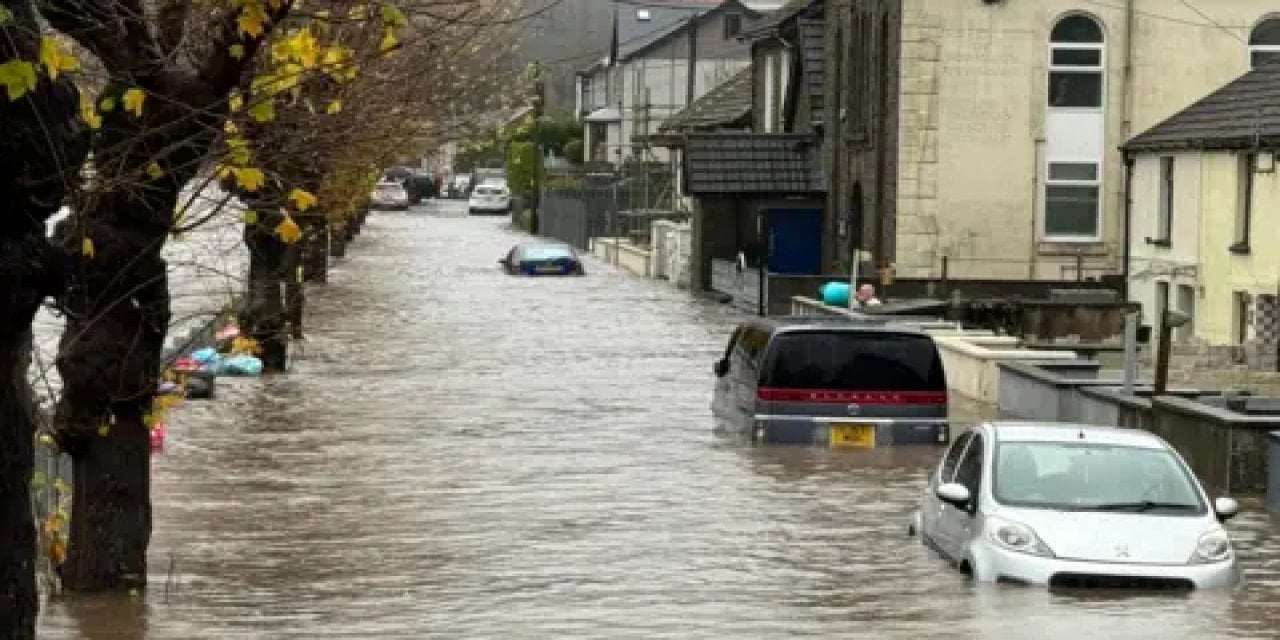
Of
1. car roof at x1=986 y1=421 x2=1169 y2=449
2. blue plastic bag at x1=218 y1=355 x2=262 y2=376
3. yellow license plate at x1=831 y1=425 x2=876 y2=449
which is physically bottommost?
blue plastic bag at x1=218 y1=355 x2=262 y2=376

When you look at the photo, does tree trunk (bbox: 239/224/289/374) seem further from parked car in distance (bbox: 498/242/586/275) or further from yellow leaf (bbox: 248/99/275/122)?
parked car in distance (bbox: 498/242/586/275)

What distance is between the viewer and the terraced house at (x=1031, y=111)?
159 ft

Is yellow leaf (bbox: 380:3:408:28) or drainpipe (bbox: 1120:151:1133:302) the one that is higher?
yellow leaf (bbox: 380:3:408:28)

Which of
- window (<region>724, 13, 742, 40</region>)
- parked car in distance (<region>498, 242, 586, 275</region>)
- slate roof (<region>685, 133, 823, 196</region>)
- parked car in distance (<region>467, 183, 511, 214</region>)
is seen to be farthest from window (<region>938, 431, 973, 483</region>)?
parked car in distance (<region>467, 183, 511, 214</region>)

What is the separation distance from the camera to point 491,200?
12206 cm

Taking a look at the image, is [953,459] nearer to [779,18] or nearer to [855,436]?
[855,436]

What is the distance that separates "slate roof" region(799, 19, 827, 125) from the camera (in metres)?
58.2

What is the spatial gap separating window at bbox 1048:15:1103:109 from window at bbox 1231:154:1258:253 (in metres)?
11.8

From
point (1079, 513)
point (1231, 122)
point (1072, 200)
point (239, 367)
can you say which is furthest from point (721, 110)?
point (1079, 513)

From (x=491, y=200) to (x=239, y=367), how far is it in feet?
281

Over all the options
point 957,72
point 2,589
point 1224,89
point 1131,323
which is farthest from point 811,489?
point 957,72

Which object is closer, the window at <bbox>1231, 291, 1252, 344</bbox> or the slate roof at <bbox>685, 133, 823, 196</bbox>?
the window at <bbox>1231, 291, 1252, 344</bbox>

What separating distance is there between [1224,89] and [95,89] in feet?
90.3

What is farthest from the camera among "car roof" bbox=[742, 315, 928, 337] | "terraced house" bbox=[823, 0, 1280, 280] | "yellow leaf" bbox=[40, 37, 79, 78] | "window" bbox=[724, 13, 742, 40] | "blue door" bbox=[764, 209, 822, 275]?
"window" bbox=[724, 13, 742, 40]
